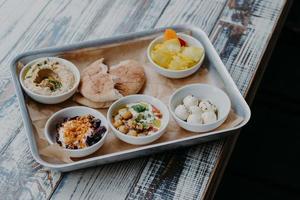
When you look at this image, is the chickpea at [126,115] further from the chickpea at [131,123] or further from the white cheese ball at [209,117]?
the white cheese ball at [209,117]

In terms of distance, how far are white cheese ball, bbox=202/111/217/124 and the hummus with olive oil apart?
1.47ft

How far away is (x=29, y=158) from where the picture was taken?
146cm

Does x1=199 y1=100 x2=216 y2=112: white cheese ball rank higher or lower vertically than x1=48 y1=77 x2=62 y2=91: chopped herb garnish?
lower

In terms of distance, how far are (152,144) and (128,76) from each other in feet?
1.02

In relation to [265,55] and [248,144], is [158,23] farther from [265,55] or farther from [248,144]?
[248,144]

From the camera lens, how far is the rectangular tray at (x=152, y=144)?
1387mm

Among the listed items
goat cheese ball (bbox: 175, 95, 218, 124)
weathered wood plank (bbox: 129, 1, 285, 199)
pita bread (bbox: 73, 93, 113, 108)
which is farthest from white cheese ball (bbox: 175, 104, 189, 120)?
pita bread (bbox: 73, 93, 113, 108)

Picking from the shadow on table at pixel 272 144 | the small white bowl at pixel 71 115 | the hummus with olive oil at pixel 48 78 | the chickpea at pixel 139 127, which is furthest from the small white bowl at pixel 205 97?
the shadow on table at pixel 272 144

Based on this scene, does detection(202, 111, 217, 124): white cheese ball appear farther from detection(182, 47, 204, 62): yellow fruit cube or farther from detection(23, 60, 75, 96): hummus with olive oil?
detection(23, 60, 75, 96): hummus with olive oil

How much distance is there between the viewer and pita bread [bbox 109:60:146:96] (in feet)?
5.44

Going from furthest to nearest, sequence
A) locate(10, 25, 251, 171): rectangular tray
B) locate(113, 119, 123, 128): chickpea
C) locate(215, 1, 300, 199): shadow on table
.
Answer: locate(215, 1, 300, 199): shadow on table < locate(113, 119, 123, 128): chickpea < locate(10, 25, 251, 171): rectangular tray

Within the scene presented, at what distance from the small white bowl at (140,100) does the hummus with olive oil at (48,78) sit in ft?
0.61

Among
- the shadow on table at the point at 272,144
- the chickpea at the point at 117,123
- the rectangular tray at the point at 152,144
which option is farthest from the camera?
the shadow on table at the point at 272,144

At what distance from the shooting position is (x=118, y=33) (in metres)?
1.92
